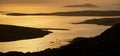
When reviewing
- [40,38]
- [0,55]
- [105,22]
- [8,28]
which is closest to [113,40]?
[0,55]

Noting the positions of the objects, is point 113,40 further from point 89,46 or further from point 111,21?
point 111,21

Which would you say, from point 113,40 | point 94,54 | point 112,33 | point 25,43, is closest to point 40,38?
point 25,43

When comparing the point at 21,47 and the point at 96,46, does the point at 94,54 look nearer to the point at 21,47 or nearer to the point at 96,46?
the point at 96,46

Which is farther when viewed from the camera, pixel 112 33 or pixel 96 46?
pixel 112 33

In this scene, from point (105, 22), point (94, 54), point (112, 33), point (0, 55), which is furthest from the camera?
point (105, 22)

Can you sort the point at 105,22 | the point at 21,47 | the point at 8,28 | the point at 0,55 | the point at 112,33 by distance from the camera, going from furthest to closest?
the point at 105,22 < the point at 8,28 < the point at 21,47 < the point at 112,33 < the point at 0,55

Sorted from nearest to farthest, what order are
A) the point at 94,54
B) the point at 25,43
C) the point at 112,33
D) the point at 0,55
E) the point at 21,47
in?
the point at 94,54
the point at 0,55
the point at 112,33
the point at 21,47
the point at 25,43

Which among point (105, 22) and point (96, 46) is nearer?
point (96, 46)

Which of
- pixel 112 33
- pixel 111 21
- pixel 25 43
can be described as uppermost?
pixel 112 33

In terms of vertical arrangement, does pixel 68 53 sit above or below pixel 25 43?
above

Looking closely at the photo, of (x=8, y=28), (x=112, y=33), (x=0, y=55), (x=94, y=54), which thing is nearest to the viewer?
(x=94, y=54)
